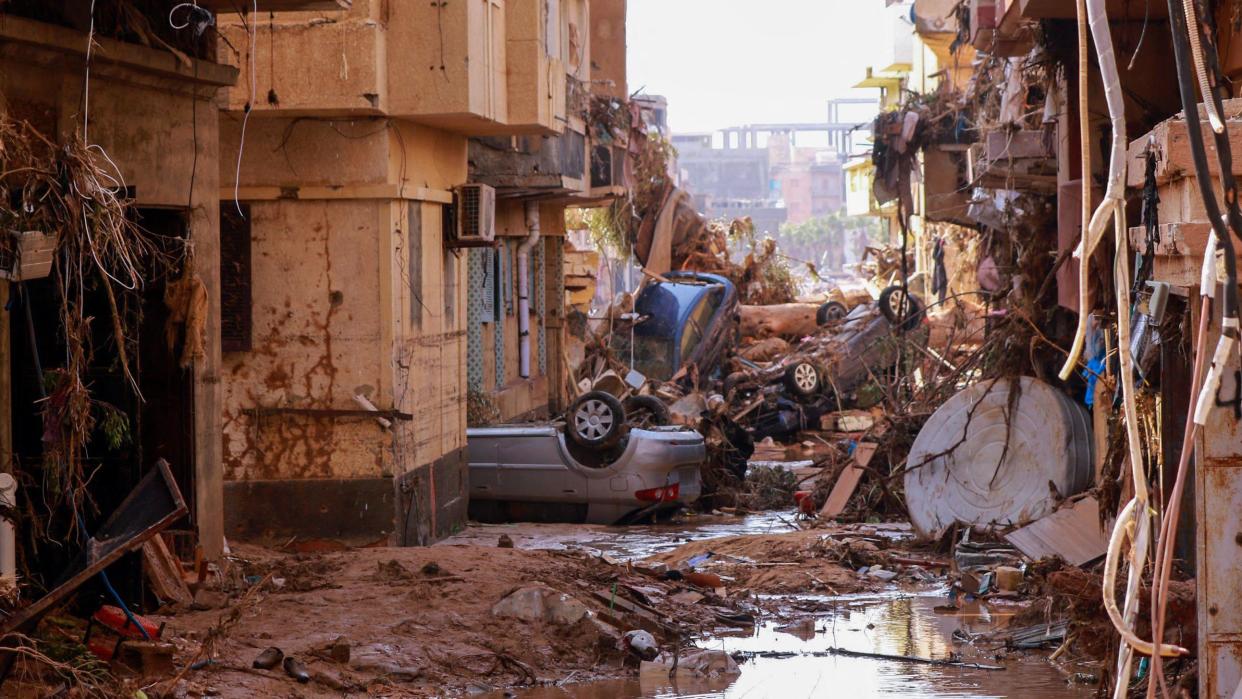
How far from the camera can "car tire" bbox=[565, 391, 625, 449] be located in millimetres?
16391

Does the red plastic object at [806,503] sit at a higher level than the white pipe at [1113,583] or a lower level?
lower

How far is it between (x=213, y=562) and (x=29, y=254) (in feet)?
11.0

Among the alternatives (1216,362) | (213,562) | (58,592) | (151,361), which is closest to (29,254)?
(58,592)

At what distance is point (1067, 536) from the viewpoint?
12.0 metres

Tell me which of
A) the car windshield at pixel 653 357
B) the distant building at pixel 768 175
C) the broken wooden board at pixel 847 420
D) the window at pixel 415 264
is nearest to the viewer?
the window at pixel 415 264

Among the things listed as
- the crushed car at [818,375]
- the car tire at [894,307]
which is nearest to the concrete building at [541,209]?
the crushed car at [818,375]

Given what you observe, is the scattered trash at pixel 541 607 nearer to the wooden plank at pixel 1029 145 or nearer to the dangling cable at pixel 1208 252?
the dangling cable at pixel 1208 252

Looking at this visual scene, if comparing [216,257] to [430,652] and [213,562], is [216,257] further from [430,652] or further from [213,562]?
[430,652]

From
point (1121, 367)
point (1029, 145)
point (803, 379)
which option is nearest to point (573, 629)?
point (1121, 367)

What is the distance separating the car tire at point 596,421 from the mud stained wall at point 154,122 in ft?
21.8

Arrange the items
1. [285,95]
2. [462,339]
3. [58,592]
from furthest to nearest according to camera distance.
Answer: [462,339]
[285,95]
[58,592]

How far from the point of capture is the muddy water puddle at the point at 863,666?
8922mm

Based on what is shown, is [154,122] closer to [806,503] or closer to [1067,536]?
[1067,536]

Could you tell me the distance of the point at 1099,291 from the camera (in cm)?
1191
